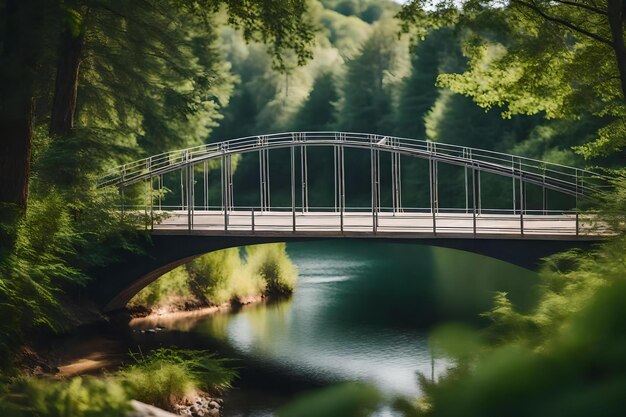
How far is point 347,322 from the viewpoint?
830 inches

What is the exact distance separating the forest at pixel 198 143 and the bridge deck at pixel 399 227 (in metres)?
1.14

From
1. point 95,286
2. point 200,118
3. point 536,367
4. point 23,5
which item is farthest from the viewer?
point 200,118

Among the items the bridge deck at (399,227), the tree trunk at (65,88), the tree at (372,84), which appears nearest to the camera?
the bridge deck at (399,227)

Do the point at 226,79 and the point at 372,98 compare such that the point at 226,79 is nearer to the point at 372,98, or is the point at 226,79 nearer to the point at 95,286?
the point at 95,286

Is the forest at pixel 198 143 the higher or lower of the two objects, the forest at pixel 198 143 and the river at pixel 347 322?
the higher

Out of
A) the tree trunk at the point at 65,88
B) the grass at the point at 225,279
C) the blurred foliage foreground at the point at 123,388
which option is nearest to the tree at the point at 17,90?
the blurred foliage foreground at the point at 123,388

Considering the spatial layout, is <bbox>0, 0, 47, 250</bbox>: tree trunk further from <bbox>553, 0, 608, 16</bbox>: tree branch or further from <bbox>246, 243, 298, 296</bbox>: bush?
<bbox>246, 243, 298, 296</bbox>: bush

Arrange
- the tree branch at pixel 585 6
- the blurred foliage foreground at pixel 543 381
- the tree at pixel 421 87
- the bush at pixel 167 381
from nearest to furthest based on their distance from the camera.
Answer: the blurred foliage foreground at pixel 543 381 → the bush at pixel 167 381 → the tree branch at pixel 585 6 → the tree at pixel 421 87

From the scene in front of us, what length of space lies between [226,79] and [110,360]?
59.8 ft

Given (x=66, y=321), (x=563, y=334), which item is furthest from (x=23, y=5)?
(x=66, y=321)

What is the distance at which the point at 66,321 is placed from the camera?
18922 mm

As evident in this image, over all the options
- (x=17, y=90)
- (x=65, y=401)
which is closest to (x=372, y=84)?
(x=17, y=90)

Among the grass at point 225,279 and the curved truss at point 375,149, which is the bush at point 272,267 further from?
the curved truss at point 375,149

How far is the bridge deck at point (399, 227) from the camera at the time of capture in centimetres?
1827
